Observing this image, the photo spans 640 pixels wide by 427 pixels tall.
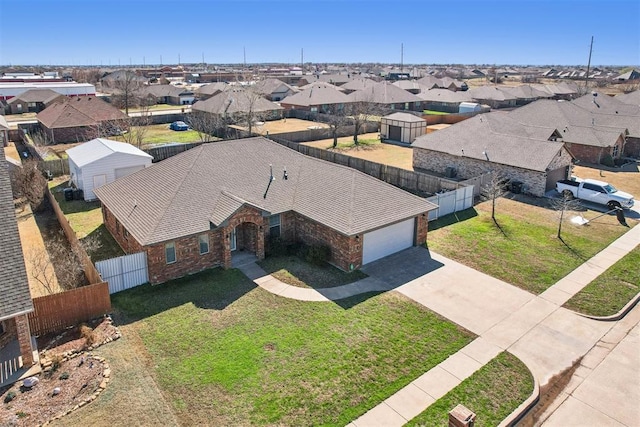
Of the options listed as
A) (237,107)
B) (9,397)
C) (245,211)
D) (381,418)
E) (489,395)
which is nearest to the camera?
(381,418)

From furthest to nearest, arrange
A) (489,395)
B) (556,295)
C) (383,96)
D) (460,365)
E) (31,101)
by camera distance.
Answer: (31,101) → (383,96) → (556,295) → (460,365) → (489,395)

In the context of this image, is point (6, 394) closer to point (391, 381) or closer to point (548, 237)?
point (391, 381)

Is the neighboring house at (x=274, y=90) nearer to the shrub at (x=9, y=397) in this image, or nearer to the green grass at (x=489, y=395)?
the shrub at (x=9, y=397)

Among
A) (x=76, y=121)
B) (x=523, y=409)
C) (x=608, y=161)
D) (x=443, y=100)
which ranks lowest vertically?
(x=523, y=409)

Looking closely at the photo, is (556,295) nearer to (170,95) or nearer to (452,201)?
(452,201)

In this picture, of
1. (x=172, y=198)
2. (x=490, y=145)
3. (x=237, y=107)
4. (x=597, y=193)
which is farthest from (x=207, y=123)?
(x=597, y=193)

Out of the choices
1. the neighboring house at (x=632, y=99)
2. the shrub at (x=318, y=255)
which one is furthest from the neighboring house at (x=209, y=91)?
the shrub at (x=318, y=255)

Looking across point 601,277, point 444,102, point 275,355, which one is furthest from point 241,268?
point 444,102

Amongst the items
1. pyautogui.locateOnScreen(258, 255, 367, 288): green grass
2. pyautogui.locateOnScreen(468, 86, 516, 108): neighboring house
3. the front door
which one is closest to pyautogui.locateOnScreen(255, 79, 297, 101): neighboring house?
pyautogui.locateOnScreen(468, 86, 516, 108): neighboring house
